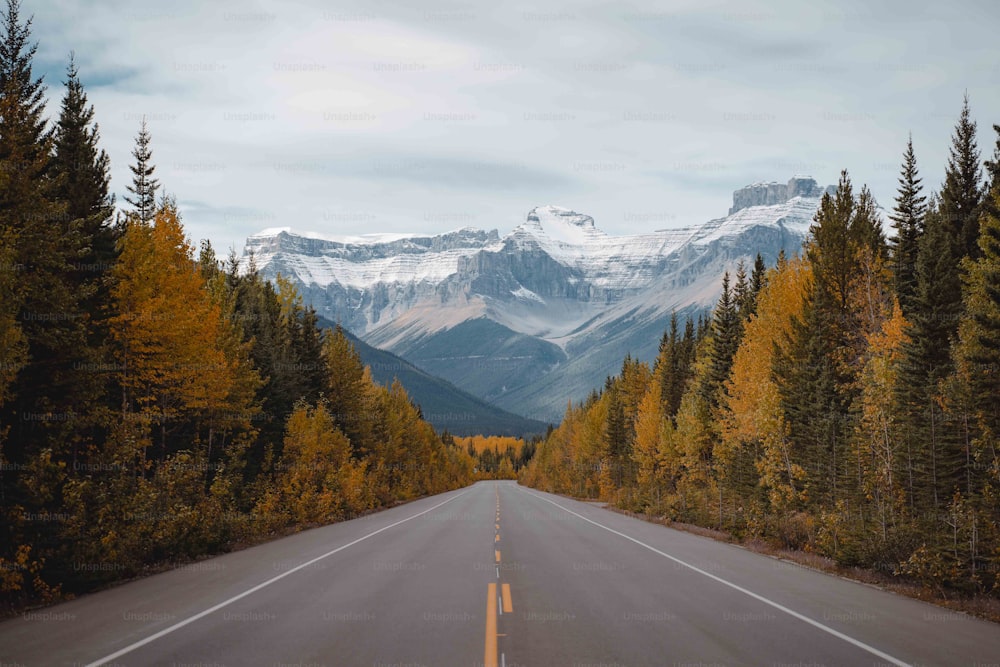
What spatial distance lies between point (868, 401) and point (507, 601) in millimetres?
15314

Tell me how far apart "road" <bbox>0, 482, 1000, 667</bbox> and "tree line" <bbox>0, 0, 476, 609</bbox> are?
141 cm

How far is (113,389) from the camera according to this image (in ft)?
81.1

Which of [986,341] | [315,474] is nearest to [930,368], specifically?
[986,341]

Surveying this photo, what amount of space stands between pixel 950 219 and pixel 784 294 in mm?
12297

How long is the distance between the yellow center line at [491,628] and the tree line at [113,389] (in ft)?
25.5

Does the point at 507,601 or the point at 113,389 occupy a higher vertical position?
the point at 113,389

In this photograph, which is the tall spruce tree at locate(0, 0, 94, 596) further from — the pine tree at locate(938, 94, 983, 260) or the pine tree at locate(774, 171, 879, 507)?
the pine tree at locate(938, 94, 983, 260)

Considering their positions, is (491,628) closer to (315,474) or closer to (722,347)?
(315,474)

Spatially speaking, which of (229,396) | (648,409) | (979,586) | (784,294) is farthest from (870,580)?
(648,409)

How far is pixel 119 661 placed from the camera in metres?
8.59

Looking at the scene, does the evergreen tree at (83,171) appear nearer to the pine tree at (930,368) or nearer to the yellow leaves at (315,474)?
the yellow leaves at (315,474)

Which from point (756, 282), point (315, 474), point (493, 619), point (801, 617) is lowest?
point (315, 474)

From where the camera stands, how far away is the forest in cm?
1738

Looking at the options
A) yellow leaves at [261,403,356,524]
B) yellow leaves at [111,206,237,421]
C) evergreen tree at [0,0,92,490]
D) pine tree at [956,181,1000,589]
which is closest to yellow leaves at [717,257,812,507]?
pine tree at [956,181,1000,589]
